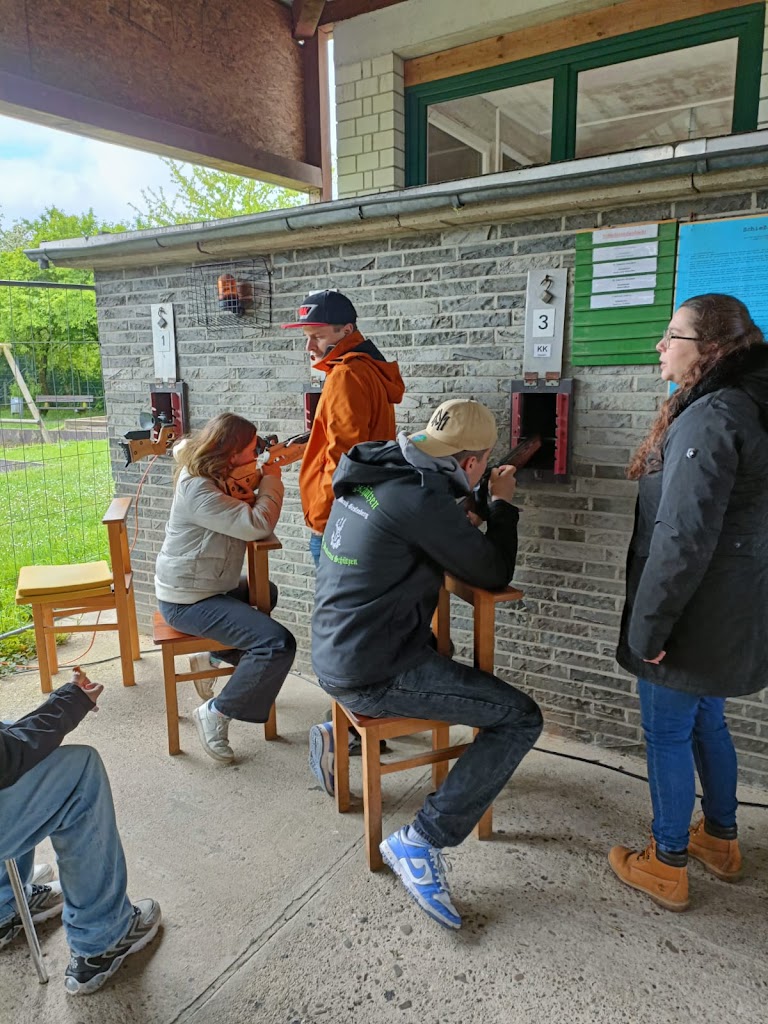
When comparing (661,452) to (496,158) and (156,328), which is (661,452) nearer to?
(156,328)

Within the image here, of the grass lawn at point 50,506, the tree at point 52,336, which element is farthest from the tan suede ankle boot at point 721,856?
the tree at point 52,336

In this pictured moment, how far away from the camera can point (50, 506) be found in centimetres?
614

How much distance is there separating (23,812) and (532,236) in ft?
9.22

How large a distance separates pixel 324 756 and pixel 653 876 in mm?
1282

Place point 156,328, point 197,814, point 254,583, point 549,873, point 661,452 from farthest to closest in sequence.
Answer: point 156,328
point 254,583
point 197,814
point 549,873
point 661,452

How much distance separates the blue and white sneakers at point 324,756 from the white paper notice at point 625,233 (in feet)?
7.51

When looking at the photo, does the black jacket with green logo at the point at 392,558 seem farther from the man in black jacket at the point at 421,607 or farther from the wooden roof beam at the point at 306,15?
the wooden roof beam at the point at 306,15

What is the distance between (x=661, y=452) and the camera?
87.3 inches

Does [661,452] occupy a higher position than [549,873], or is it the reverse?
[661,452]

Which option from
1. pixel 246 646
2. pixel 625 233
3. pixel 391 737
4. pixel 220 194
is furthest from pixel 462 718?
pixel 220 194

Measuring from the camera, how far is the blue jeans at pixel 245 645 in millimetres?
3061

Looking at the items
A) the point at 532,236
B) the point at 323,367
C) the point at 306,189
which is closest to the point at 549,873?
the point at 323,367

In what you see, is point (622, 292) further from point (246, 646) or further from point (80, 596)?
point (80, 596)

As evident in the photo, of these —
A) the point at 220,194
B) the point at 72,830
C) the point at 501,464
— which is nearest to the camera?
the point at 72,830
